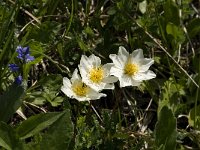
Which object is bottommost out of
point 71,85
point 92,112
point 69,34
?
point 92,112

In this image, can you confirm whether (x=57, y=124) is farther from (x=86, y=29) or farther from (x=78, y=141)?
(x=86, y=29)

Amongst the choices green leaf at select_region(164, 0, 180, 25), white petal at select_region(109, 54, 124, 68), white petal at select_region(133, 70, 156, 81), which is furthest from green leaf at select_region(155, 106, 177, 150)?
green leaf at select_region(164, 0, 180, 25)

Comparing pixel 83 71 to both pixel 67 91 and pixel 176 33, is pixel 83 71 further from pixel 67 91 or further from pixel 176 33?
pixel 176 33

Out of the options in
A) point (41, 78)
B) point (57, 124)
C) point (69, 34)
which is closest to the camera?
point (57, 124)

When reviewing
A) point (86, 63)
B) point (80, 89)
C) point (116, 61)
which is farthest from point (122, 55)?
point (80, 89)

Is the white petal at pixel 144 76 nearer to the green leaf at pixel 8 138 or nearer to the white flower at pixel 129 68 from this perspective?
the white flower at pixel 129 68

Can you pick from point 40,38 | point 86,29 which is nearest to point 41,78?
point 40,38
